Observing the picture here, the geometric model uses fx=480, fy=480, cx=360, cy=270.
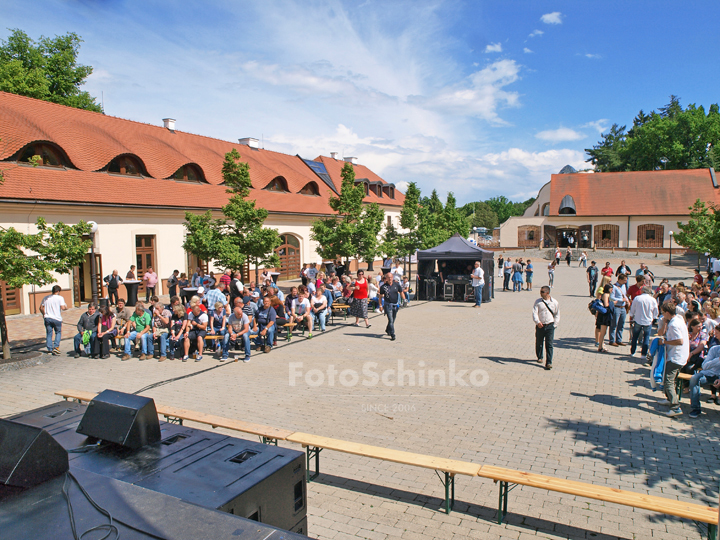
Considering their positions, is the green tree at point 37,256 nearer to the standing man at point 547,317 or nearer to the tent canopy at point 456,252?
the standing man at point 547,317

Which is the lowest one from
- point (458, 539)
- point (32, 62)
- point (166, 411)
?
point (458, 539)

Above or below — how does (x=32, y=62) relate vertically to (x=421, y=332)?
above

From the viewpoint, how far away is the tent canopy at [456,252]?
19438 millimetres

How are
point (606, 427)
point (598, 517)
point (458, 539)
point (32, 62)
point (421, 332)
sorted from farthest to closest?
point (32, 62) → point (421, 332) → point (606, 427) → point (598, 517) → point (458, 539)

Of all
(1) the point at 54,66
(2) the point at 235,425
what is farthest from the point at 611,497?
(1) the point at 54,66

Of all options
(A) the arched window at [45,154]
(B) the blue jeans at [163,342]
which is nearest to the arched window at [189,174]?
(A) the arched window at [45,154]

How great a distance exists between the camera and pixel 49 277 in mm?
10961

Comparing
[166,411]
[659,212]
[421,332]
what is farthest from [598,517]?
[659,212]

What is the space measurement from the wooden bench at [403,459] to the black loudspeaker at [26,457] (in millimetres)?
2850

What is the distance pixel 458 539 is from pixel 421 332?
9.57 metres

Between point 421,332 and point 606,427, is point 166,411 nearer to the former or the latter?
point 606,427

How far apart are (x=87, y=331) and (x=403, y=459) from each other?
9.38m

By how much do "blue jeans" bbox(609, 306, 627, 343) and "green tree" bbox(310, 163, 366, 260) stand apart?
44.1 ft

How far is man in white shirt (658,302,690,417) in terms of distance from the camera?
24.0 feet
